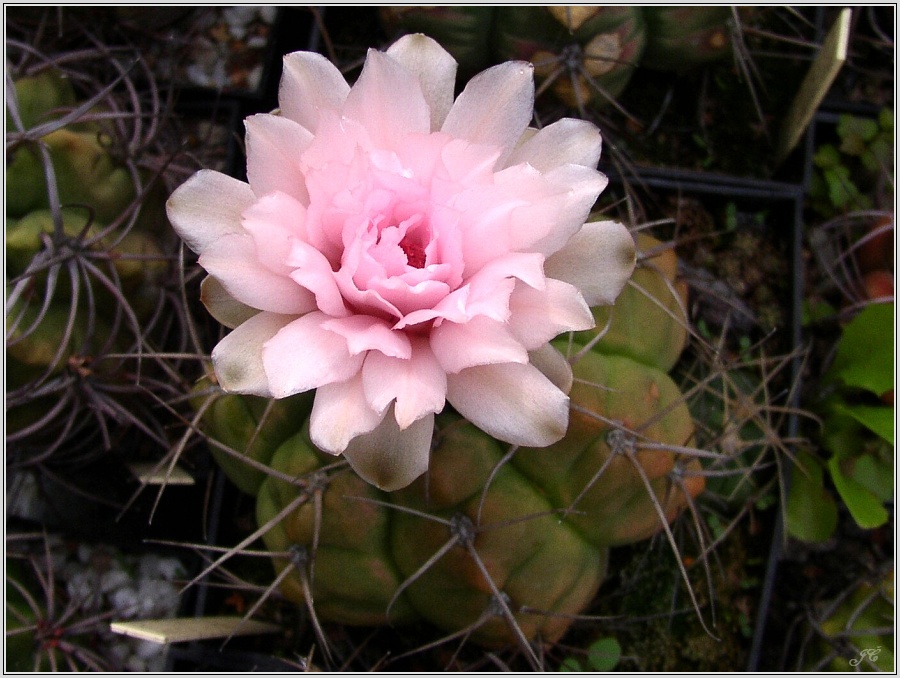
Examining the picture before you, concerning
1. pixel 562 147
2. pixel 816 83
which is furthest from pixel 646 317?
pixel 816 83

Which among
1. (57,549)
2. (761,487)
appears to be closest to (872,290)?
(761,487)

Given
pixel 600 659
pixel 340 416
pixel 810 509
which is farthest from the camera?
pixel 810 509

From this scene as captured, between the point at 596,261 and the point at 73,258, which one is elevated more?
the point at 596,261

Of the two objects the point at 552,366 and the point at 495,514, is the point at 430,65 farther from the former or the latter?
the point at 495,514

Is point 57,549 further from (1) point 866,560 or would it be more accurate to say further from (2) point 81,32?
(1) point 866,560
